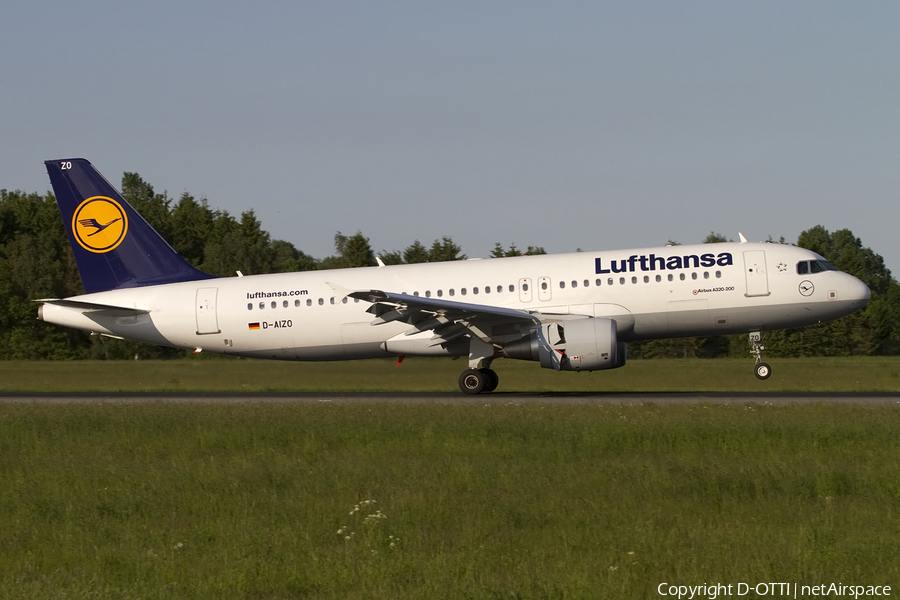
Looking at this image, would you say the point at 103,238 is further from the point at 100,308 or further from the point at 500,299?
the point at 500,299

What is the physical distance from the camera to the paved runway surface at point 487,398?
21.6 meters

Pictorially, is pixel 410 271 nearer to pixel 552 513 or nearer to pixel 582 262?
pixel 582 262

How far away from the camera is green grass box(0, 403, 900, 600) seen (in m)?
8.09

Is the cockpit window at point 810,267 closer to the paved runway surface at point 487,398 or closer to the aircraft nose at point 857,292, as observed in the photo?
the aircraft nose at point 857,292

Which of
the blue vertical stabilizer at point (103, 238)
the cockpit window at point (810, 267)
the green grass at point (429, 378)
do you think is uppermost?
the blue vertical stabilizer at point (103, 238)

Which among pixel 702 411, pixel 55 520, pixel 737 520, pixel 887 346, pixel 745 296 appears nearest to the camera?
pixel 737 520

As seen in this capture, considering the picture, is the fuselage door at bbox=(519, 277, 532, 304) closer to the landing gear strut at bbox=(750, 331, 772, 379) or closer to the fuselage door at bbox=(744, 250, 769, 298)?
the fuselage door at bbox=(744, 250, 769, 298)

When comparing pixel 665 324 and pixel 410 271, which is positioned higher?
pixel 410 271

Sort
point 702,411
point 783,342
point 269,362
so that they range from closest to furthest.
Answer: point 702,411 < point 269,362 < point 783,342

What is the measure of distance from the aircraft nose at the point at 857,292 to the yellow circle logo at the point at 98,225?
808 inches

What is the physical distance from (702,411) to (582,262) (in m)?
7.63

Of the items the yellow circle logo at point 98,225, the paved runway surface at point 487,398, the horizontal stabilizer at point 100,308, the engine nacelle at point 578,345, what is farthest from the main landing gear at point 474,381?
the yellow circle logo at point 98,225

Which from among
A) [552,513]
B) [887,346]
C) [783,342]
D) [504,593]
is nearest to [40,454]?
[552,513]

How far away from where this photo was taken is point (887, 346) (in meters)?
54.3
